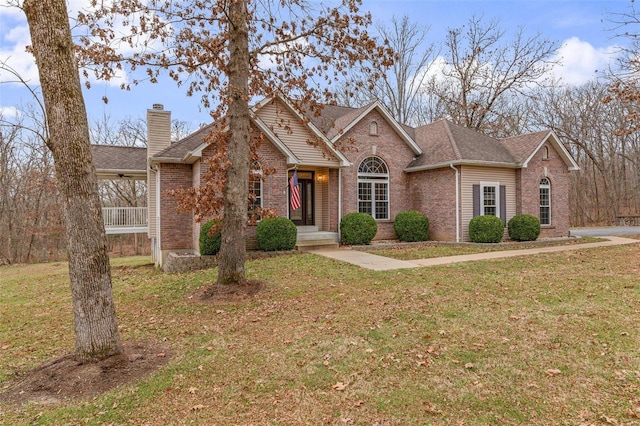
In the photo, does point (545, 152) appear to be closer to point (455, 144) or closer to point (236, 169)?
point (455, 144)

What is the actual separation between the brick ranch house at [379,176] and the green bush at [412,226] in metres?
0.52

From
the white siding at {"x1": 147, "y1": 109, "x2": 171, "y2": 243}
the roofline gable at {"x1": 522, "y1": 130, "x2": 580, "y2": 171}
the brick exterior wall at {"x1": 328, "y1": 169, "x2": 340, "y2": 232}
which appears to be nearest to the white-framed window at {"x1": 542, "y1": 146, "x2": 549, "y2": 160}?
the roofline gable at {"x1": 522, "y1": 130, "x2": 580, "y2": 171}

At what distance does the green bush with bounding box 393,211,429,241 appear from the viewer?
15258mm

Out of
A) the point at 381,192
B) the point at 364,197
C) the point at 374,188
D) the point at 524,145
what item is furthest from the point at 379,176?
the point at 524,145

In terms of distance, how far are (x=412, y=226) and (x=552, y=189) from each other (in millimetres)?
7313

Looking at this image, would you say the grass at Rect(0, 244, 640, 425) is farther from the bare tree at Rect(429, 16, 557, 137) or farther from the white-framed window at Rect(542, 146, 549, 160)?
the bare tree at Rect(429, 16, 557, 137)

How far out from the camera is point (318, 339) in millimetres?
4965

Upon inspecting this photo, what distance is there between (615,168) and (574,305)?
117 feet

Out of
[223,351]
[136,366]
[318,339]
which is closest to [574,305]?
[318,339]

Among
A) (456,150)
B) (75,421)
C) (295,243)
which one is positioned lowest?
(75,421)

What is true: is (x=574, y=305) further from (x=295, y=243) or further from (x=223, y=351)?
(x=295, y=243)

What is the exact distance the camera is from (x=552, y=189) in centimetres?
1684

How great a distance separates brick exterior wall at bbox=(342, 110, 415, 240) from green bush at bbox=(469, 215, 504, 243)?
10.6ft

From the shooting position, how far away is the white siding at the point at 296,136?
45.4 ft
